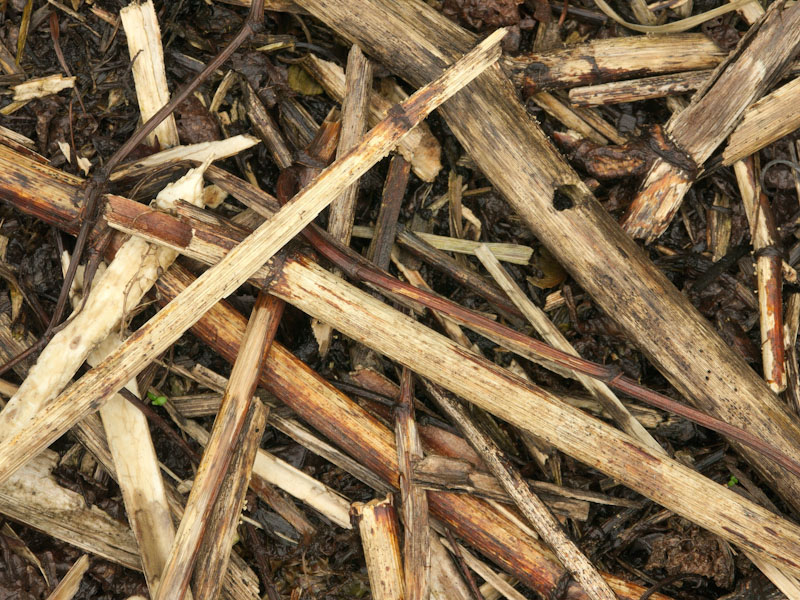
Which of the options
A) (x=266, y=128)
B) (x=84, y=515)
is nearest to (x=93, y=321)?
(x=84, y=515)

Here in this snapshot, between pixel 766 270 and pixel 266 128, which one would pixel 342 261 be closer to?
pixel 266 128

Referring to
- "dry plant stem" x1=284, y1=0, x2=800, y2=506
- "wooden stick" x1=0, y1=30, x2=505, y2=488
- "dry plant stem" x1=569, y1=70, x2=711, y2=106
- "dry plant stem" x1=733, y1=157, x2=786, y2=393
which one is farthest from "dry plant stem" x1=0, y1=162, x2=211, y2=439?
"dry plant stem" x1=733, y1=157, x2=786, y2=393

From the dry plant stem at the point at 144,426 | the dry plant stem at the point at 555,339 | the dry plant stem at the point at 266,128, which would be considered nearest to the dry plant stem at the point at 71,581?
the dry plant stem at the point at 144,426

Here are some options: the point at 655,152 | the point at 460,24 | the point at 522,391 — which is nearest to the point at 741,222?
the point at 655,152

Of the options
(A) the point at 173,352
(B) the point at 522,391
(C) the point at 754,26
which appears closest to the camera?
(B) the point at 522,391

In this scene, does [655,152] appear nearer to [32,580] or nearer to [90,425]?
[90,425]

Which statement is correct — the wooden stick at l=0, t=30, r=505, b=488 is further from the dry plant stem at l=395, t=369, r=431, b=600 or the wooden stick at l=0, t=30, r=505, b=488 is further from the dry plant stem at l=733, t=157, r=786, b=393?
the dry plant stem at l=733, t=157, r=786, b=393

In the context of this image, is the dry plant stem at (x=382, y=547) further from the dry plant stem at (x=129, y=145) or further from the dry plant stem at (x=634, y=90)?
the dry plant stem at (x=634, y=90)
